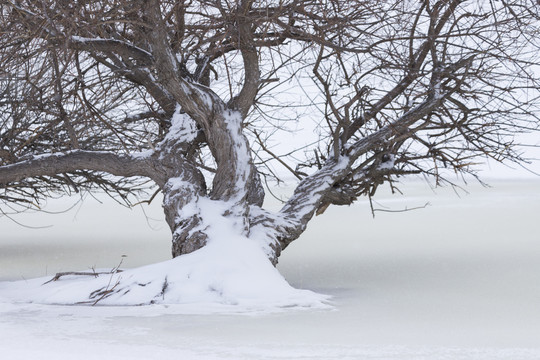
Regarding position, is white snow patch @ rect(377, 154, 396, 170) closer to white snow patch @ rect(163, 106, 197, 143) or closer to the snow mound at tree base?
white snow patch @ rect(163, 106, 197, 143)

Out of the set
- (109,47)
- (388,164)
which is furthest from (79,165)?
(388,164)

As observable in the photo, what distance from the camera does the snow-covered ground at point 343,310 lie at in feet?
18.0

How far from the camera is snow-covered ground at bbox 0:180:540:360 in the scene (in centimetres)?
549

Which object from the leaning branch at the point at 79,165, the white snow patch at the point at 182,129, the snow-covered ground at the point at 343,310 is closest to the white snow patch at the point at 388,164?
the snow-covered ground at the point at 343,310

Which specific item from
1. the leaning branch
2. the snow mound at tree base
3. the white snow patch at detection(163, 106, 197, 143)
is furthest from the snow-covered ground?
the white snow patch at detection(163, 106, 197, 143)

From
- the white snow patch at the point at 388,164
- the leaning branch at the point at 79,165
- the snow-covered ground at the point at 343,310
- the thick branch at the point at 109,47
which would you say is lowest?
the snow-covered ground at the point at 343,310

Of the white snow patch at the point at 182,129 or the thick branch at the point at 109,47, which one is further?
the white snow patch at the point at 182,129

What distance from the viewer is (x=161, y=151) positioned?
33.0 feet

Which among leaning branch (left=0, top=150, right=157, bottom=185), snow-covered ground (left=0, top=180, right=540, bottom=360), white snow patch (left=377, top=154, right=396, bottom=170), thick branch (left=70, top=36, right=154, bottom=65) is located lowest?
snow-covered ground (left=0, top=180, right=540, bottom=360)

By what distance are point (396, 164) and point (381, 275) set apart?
200cm

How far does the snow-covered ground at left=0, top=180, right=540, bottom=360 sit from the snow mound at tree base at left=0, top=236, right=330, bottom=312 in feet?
1.05

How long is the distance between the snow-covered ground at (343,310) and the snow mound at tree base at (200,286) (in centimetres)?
32

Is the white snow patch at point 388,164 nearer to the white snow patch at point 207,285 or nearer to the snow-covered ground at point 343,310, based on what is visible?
the snow-covered ground at point 343,310

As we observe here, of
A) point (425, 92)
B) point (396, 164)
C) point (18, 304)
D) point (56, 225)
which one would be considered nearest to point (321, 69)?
point (425, 92)
